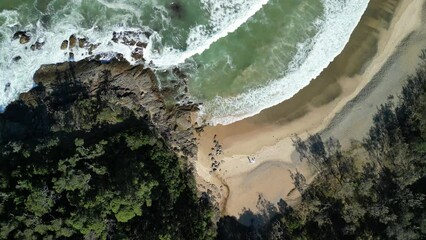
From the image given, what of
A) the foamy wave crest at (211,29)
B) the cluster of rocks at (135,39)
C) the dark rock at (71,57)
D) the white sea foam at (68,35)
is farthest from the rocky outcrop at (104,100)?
the foamy wave crest at (211,29)

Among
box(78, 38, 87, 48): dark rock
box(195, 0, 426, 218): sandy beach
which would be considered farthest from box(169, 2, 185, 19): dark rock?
box(195, 0, 426, 218): sandy beach

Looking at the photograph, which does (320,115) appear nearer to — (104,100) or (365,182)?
(365,182)

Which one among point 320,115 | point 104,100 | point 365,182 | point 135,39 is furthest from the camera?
point 135,39

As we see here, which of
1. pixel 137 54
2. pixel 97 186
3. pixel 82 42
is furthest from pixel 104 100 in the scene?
pixel 97 186

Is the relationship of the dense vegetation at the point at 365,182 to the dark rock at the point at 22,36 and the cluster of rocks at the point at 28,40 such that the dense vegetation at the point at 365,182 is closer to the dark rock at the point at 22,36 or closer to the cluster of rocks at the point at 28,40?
the cluster of rocks at the point at 28,40

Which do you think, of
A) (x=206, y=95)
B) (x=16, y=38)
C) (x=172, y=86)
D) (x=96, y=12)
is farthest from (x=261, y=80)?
(x=16, y=38)

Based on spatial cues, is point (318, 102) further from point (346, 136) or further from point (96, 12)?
point (96, 12)
